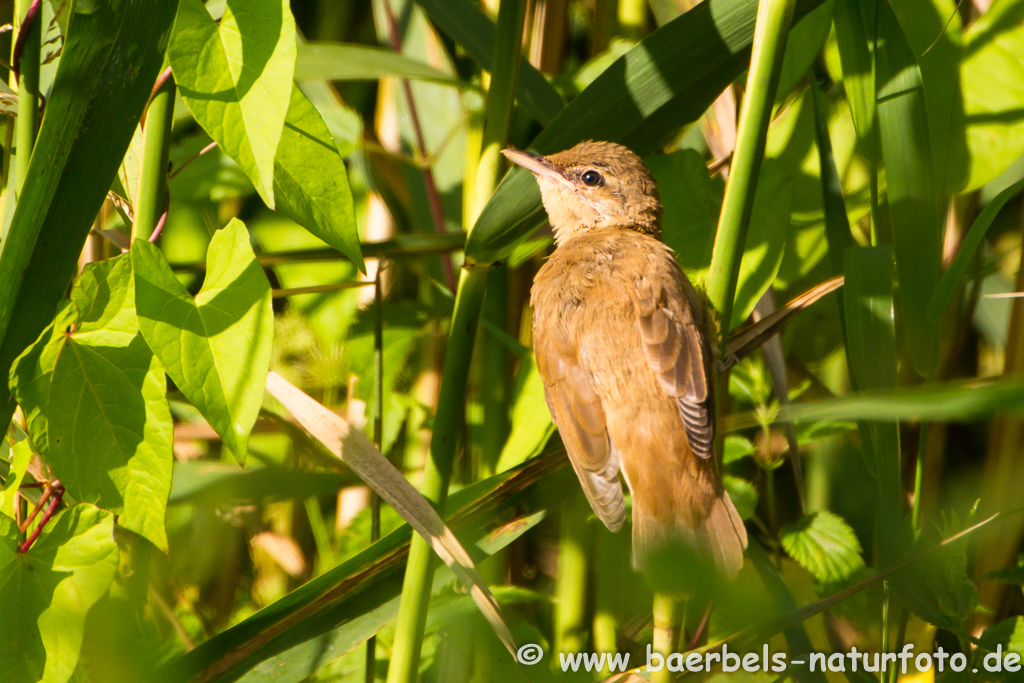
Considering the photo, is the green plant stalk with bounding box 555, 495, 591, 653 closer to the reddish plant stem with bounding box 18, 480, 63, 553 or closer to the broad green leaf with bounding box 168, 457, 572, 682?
the broad green leaf with bounding box 168, 457, 572, 682

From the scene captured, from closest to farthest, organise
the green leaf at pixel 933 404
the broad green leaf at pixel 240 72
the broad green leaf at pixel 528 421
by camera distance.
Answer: the green leaf at pixel 933 404 < the broad green leaf at pixel 240 72 < the broad green leaf at pixel 528 421

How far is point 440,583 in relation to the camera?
149 cm

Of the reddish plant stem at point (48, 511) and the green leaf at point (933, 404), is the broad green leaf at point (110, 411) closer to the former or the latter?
the reddish plant stem at point (48, 511)

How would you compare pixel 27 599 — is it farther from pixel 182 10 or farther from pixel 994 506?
pixel 994 506

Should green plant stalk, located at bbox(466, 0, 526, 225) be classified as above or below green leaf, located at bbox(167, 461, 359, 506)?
above

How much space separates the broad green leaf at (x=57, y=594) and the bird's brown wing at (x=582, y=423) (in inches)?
29.6

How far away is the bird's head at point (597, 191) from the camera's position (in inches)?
65.1

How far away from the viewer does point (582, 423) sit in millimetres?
1458

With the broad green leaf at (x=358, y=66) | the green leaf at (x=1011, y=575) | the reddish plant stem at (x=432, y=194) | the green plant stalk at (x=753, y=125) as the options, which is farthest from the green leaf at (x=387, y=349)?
the green leaf at (x=1011, y=575)

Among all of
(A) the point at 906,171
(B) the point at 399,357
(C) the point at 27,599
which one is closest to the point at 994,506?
(A) the point at 906,171

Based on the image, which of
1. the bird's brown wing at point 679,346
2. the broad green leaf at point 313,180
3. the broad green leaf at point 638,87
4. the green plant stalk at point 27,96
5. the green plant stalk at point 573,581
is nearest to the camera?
the broad green leaf at point 313,180

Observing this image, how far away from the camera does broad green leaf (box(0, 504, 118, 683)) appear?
1079 millimetres

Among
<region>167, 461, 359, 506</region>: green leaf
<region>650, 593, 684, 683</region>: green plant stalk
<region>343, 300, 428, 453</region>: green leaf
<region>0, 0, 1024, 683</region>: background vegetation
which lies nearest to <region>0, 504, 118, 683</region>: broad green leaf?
<region>0, 0, 1024, 683</region>: background vegetation

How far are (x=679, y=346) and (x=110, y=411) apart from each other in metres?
0.97
